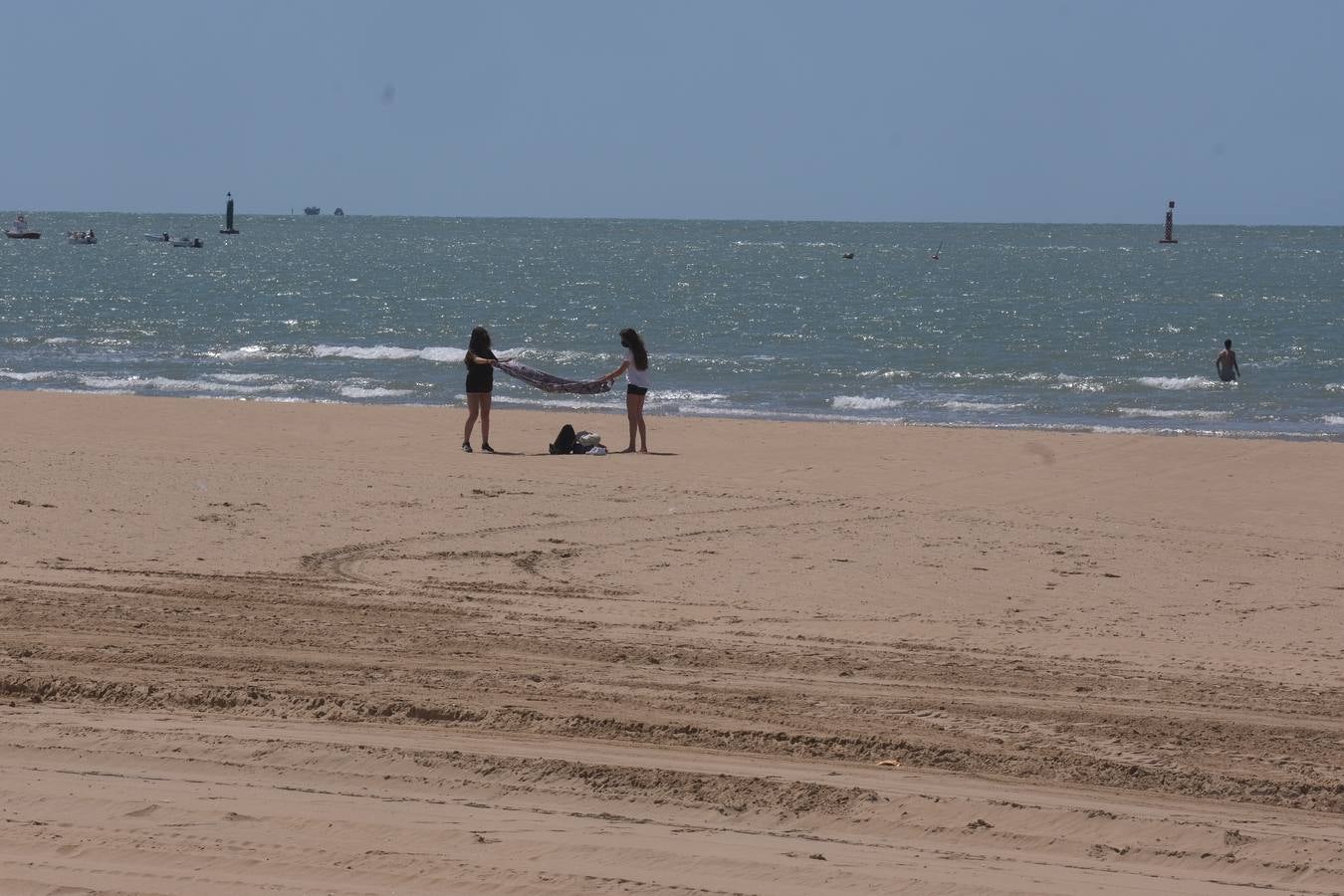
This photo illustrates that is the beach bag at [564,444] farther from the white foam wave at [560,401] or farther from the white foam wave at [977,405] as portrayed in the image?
the white foam wave at [977,405]

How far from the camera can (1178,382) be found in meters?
27.0

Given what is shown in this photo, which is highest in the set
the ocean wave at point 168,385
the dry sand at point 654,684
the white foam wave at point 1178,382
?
the white foam wave at point 1178,382

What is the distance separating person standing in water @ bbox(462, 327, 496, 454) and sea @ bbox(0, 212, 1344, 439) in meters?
6.12

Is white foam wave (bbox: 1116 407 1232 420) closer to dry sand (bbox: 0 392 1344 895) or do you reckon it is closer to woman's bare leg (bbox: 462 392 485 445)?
dry sand (bbox: 0 392 1344 895)

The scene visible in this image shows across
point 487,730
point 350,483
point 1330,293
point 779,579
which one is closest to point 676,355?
point 350,483

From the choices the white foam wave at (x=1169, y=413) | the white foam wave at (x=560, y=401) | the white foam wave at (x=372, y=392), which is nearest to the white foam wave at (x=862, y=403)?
the white foam wave at (x=1169, y=413)

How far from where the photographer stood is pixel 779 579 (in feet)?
30.4

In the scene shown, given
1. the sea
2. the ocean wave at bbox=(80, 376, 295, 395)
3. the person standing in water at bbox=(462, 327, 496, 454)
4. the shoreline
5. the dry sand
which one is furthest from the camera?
the ocean wave at bbox=(80, 376, 295, 395)

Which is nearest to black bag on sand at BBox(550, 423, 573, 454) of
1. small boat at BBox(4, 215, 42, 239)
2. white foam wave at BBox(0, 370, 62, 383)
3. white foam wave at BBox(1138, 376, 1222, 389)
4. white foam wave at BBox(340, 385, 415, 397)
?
white foam wave at BBox(340, 385, 415, 397)

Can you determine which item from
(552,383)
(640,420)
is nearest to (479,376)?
(640,420)

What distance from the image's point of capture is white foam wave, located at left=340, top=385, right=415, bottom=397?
957 inches

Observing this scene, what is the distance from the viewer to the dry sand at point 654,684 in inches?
186

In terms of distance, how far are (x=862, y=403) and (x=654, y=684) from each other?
17.5 metres

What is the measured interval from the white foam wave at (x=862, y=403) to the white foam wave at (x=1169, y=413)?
11.0 feet
